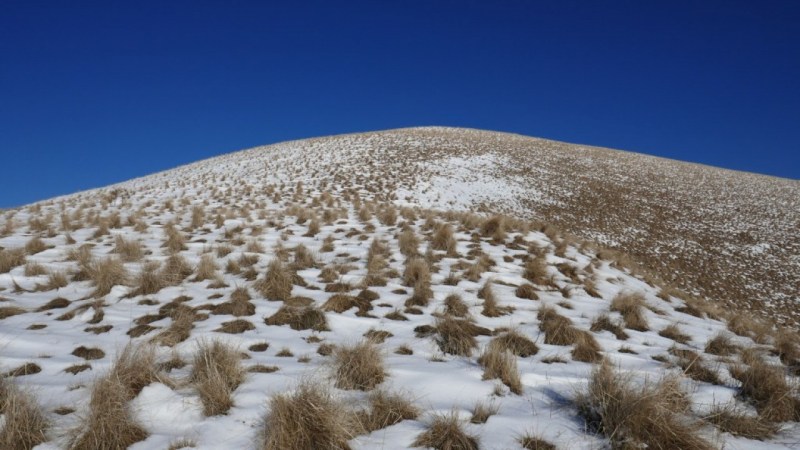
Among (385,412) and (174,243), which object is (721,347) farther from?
(174,243)

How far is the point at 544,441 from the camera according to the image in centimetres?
311

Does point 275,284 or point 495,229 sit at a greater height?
point 495,229

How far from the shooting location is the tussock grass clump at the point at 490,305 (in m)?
6.24

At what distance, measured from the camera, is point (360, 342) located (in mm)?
4426

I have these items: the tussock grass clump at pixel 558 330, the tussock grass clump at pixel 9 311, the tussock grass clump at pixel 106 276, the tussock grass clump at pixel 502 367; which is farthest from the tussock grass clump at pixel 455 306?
the tussock grass clump at pixel 9 311

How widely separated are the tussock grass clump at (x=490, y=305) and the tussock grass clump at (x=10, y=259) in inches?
349

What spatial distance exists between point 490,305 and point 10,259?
9.15 m

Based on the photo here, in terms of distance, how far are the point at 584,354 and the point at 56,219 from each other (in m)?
15.4

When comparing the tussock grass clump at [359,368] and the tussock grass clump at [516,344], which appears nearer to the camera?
the tussock grass clump at [359,368]

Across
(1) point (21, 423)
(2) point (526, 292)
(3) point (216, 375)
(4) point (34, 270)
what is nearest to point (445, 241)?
(2) point (526, 292)

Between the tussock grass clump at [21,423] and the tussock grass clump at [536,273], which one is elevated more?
the tussock grass clump at [536,273]

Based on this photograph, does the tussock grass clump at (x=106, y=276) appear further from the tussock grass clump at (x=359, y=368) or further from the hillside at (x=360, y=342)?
the tussock grass clump at (x=359, y=368)

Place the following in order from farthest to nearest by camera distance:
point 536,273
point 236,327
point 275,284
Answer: point 536,273 < point 275,284 < point 236,327

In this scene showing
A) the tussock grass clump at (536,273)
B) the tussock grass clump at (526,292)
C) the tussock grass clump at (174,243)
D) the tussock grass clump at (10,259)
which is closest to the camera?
the tussock grass clump at (526,292)
